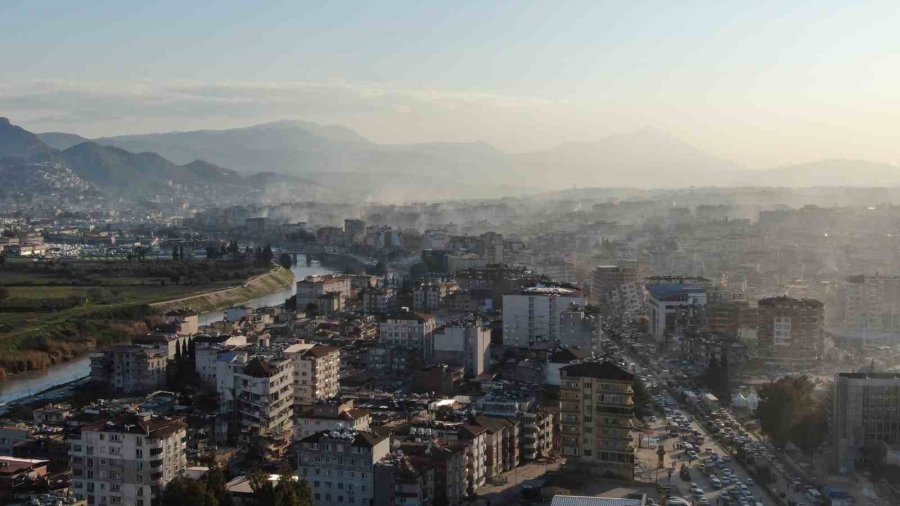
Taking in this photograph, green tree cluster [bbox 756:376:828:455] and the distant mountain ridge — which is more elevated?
the distant mountain ridge

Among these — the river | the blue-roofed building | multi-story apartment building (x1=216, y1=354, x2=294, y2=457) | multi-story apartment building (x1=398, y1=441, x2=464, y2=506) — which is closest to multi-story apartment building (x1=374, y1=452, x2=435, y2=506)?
multi-story apartment building (x1=398, y1=441, x2=464, y2=506)

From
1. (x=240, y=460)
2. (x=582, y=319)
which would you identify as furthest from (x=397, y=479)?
(x=582, y=319)

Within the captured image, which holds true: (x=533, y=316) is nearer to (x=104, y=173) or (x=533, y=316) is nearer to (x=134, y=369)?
(x=134, y=369)

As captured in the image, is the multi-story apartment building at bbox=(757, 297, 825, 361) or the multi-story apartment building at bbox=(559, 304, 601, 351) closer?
the multi-story apartment building at bbox=(559, 304, 601, 351)

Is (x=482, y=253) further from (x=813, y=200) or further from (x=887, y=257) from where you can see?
(x=813, y=200)

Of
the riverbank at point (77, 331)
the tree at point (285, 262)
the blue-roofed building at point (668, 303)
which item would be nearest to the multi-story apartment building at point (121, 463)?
the riverbank at point (77, 331)

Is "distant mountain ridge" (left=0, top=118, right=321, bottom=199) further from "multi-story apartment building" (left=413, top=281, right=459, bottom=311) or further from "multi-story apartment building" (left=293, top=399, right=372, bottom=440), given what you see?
"multi-story apartment building" (left=293, top=399, right=372, bottom=440)

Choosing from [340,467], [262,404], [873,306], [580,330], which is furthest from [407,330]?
[873,306]
